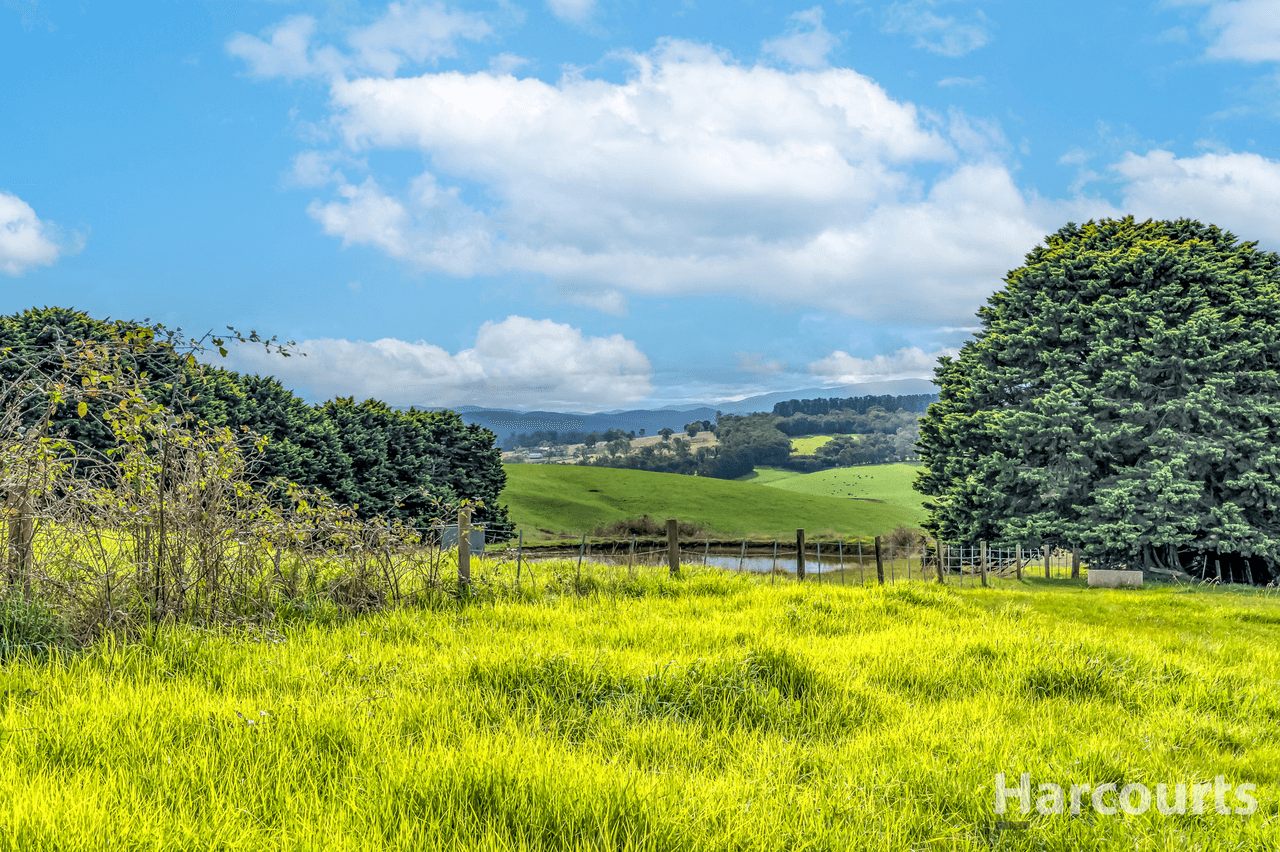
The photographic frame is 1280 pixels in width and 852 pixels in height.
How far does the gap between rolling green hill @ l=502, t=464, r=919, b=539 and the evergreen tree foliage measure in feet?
99.5

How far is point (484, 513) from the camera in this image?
1521 inches

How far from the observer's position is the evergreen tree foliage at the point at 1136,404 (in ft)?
68.7

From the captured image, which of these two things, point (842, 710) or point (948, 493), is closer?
point (842, 710)

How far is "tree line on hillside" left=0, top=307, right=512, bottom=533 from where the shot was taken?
1983cm

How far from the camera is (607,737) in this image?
429 cm

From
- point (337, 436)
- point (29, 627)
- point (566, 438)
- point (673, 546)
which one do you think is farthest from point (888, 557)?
point (566, 438)

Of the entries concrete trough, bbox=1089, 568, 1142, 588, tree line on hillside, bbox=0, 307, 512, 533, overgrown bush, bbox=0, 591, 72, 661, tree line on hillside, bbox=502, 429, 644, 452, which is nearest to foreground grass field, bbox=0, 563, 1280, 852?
overgrown bush, bbox=0, 591, 72, 661

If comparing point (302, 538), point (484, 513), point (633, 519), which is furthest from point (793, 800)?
point (633, 519)

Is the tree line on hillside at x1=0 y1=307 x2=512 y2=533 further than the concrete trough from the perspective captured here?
No

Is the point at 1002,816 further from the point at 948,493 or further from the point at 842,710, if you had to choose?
the point at 948,493

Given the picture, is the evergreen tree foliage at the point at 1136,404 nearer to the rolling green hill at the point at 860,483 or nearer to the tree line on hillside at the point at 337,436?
the tree line on hillside at the point at 337,436

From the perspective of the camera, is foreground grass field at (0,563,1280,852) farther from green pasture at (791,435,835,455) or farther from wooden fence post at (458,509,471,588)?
green pasture at (791,435,835,455)

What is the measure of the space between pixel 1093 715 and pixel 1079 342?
2267 centimetres

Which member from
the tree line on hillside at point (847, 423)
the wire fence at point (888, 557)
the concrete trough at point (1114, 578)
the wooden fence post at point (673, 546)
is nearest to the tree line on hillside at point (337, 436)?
the wire fence at point (888, 557)
